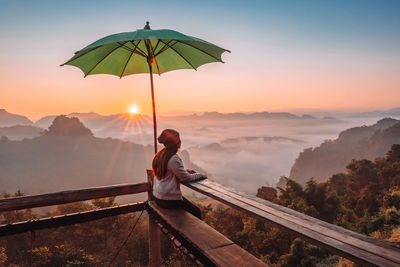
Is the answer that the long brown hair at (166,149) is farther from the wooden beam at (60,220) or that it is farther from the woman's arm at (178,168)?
the wooden beam at (60,220)

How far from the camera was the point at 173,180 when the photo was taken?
12.5 ft

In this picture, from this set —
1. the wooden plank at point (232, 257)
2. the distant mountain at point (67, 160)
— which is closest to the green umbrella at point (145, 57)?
the wooden plank at point (232, 257)

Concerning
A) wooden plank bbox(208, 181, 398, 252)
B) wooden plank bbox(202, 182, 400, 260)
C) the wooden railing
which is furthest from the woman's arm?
wooden plank bbox(202, 182, 400, 260)

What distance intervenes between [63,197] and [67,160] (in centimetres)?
13819

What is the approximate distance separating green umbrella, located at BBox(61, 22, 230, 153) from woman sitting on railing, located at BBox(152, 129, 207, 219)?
0.79 metres

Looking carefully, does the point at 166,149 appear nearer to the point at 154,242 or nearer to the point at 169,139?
the point at 169,139

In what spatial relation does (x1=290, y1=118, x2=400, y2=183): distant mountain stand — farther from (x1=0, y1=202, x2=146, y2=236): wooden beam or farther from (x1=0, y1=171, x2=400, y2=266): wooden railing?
(x1=0, y1=171, x2=400, y2=266): wooden railing

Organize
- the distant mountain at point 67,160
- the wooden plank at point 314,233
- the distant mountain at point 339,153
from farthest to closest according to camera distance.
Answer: the distant mountain at point 67,160, the distant mountain at point 339,153, the wooden plank at point 314,233

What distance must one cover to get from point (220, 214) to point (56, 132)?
133667 mm

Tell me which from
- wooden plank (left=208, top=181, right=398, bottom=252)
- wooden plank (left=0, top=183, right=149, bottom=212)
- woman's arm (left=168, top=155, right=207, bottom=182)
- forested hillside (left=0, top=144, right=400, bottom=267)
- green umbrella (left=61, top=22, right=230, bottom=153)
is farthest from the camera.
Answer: forested hillside (left=0, top=144, right=400, bottom=267)

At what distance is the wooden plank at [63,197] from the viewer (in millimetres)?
3723

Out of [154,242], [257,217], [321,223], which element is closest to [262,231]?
[154,242]

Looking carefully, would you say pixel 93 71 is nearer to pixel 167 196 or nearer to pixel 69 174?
pixel 167 196

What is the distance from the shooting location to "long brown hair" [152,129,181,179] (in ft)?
12.1
